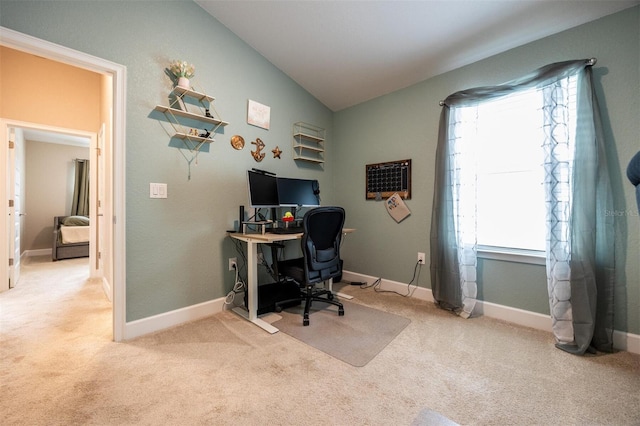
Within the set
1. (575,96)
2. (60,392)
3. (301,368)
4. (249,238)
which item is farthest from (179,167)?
(575,96)

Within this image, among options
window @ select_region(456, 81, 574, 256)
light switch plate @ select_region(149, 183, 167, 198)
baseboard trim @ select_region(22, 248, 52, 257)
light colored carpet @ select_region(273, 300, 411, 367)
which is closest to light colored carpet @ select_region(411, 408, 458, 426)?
light colored carpet @ select_region(273, 300, 411, 367)

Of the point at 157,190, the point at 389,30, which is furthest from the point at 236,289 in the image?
the point at 389,30

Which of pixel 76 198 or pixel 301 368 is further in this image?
pixel 76 198

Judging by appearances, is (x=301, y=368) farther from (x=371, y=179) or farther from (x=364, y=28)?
(x=364, y=28)

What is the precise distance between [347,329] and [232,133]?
2.09m

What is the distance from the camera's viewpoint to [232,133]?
2490 millimetres

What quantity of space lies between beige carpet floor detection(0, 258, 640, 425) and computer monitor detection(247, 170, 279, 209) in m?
1.11

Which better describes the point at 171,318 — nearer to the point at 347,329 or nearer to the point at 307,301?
the point at 307,301

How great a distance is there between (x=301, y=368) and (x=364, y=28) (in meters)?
2.66

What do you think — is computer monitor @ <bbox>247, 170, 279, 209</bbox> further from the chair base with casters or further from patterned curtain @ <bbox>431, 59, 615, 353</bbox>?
patterned curtain @ <bbox>431, 59, 615, 353</bbox>

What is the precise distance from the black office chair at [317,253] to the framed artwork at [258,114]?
4.18 ft

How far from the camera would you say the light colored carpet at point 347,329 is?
5.75 feet

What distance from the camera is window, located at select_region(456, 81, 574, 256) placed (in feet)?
6.93

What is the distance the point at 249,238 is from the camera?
2.12 metres
